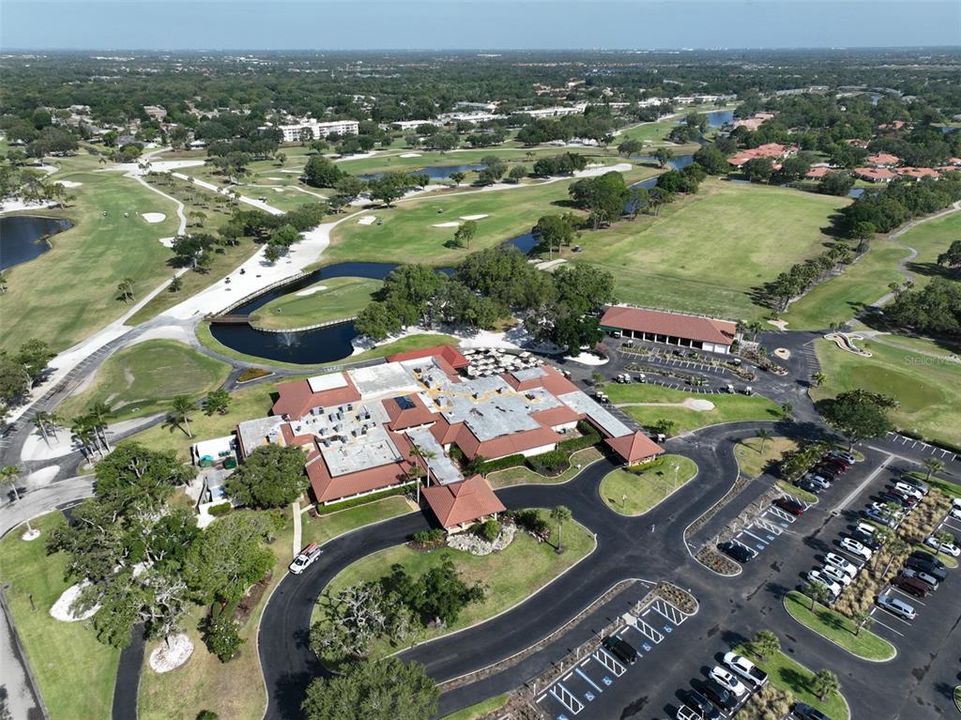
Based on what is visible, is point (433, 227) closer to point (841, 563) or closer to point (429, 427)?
point (429, 427)

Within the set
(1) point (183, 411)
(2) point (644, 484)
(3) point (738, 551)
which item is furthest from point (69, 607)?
(3) point (738, 551)

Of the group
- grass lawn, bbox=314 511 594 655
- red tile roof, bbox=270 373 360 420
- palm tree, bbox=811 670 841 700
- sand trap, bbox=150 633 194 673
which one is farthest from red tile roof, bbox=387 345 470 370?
palm tree, bbox=811 670 841 700

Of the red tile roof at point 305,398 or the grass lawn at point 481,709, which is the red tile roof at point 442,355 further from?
the grass lawn at point 481,709

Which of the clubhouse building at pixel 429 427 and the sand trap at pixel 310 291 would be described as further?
the sand trap at pixel 310 291

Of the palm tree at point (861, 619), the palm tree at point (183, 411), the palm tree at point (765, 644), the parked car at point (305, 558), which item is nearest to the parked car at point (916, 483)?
the palm tree at point (861, 619)

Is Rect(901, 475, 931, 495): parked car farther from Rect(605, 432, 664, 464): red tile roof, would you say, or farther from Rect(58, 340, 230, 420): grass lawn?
Rect(58, 340, 230, 420): grass lawn

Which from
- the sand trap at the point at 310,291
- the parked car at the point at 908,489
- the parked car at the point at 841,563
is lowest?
the sand trap at the point at 310,291

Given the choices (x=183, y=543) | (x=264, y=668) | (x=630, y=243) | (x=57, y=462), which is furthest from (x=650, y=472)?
(x=630, y=243)
